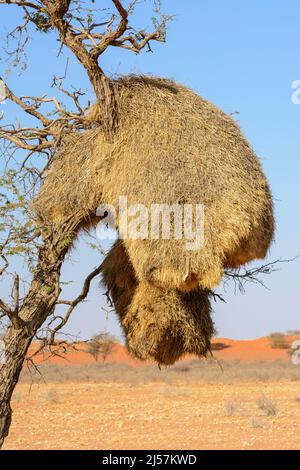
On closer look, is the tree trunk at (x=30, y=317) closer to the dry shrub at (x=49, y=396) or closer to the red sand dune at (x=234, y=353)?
the dry shrub at (x=49, y=396)

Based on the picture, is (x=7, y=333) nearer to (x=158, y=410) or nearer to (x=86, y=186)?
(x=86, y=186)

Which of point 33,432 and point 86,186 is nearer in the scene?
point 86,186

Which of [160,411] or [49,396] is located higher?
[49,396]

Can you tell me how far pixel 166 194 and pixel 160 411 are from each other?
17747mm

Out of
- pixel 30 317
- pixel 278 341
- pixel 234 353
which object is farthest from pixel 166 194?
pixel 278 341

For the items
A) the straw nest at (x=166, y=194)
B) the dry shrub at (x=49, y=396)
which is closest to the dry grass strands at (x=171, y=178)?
the straw nest at (x=166, y=194)

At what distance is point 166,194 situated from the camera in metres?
7.82

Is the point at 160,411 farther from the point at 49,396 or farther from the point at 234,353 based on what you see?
the point at 234,353

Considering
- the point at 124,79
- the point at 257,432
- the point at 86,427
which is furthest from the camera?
the point at 86,427

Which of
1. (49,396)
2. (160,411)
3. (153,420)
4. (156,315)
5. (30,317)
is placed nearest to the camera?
(156,315)

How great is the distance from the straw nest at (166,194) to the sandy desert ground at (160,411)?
4936mm
